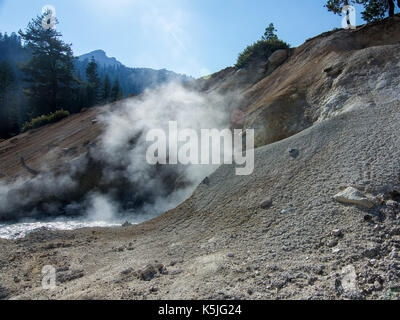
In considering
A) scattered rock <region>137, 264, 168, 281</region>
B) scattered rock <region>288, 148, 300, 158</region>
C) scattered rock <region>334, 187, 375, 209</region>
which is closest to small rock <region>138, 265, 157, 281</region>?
scattered rock <region>137, 264, 168, 281</region>

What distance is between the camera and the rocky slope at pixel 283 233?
3.83 m

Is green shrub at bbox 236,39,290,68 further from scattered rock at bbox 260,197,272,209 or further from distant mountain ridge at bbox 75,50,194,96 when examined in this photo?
distant mountain ridge at bbox 75,50,194,96

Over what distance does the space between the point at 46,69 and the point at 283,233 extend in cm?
3107

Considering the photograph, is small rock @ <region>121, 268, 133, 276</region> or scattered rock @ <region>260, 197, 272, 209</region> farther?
scattered rock @ <region>260, 197, 272, 209</region>

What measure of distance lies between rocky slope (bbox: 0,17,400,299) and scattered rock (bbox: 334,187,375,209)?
0.02m

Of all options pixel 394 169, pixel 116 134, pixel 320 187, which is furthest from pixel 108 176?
pixel 394 169

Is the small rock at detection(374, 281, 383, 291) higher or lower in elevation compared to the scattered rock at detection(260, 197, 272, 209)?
lower

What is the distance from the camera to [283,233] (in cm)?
514

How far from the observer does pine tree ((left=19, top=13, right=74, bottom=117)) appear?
2822cm

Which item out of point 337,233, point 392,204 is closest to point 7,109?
point 337,233

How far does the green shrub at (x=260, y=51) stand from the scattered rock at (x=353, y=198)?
59.1 ft

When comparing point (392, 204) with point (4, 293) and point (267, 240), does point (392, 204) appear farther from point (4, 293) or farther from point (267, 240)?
point (4, 293)

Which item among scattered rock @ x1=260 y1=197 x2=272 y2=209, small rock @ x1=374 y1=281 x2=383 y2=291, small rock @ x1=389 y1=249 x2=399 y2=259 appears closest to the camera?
small rock @ x1=374 y1=281 x2=383 y2=291
